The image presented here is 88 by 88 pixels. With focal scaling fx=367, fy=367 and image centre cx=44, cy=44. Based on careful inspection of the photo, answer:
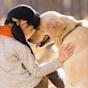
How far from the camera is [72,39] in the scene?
→ 336 centimetres

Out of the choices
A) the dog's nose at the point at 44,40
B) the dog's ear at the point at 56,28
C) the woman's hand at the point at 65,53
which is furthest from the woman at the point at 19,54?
the dog's nose at the point at 44,40

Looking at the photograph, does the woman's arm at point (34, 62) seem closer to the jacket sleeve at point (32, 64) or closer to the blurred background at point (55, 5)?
the jacket sleeve at point (32, 64)

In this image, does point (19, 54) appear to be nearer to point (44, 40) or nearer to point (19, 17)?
point (19, 17)

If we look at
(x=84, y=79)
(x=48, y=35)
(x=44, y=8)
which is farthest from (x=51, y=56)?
(x=44, y=8)

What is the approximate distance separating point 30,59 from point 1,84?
13.4 inches

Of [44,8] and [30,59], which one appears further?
[44,8]

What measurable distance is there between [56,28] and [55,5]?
299 cm

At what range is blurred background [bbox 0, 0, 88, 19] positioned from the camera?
6344mm

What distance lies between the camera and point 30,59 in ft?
10.1

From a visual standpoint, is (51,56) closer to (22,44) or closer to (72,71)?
(72,71)

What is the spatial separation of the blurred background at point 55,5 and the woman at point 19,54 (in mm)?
3227

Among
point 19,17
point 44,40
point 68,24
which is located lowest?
point 44,40

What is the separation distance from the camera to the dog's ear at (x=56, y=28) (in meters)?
3.38

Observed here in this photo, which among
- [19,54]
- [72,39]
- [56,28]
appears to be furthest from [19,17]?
[72,39]
